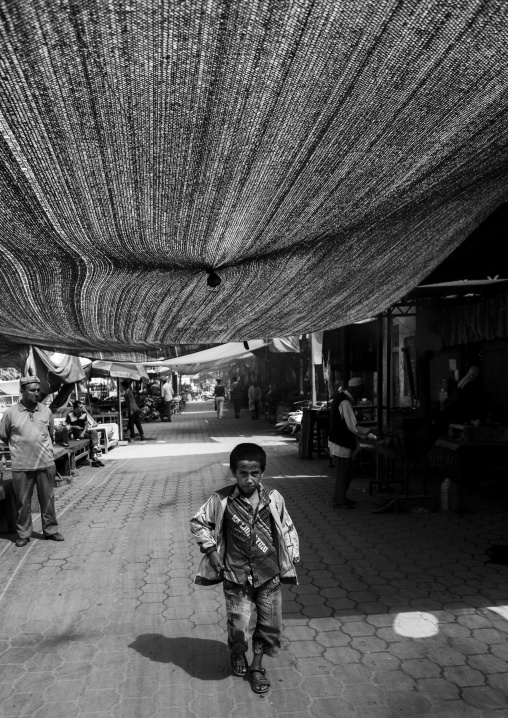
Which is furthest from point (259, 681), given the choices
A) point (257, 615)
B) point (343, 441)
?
point (343, 441)

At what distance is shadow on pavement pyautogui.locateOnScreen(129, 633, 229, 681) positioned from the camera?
142 inches

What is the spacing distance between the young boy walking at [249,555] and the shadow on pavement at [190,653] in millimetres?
201

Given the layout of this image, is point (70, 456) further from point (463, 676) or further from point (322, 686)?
point (463, 676)

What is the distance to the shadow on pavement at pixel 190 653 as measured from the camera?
3.62 m

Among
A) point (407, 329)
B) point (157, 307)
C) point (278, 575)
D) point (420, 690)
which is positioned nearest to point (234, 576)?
point (278, 575)

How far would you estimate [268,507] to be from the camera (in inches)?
137

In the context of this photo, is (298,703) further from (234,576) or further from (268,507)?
(268,507)

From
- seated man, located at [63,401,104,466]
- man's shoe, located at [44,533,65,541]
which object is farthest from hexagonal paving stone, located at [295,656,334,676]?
seated man, located at [63,401,104,466]

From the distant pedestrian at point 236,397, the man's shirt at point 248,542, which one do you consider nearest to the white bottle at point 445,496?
the man's shirt at point 248,542

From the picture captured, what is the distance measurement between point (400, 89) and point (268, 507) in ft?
7.84

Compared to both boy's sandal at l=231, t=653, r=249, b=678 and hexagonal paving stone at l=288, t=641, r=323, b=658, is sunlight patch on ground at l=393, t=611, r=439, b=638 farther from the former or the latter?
boy's sandal at l=231, t=653, r=249, b=678

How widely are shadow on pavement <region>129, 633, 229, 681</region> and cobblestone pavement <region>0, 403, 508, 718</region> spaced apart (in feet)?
0.04

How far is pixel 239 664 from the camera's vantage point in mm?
3514

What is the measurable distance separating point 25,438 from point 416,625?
4.48 meters
